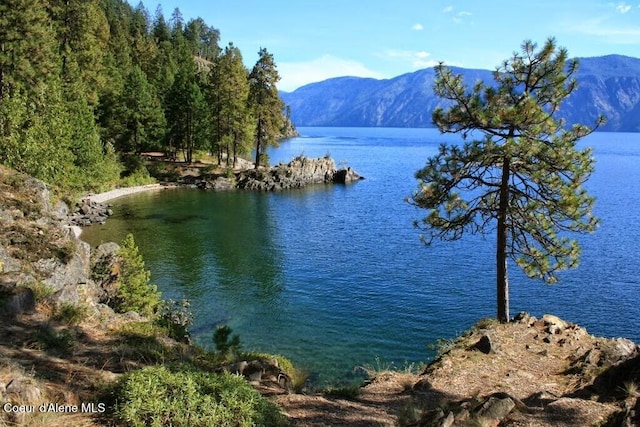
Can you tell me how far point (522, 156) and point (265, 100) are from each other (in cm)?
6083

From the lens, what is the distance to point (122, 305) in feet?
68.7

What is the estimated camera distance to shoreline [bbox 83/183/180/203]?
54969 millimetres

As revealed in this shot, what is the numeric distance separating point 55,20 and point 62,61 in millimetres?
6455

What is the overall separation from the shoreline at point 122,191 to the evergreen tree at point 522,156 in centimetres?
4397

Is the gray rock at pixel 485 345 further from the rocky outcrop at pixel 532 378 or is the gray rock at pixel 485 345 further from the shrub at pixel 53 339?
the shrub at pixel 53 339

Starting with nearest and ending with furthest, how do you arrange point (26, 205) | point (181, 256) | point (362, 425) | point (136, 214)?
point (362, 425) → point (26, 205) → point (181, 256) → point (136, 214)

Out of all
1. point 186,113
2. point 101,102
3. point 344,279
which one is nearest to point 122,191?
point 101,102

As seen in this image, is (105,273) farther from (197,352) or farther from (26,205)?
(197,352)

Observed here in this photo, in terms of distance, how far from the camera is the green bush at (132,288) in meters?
21.3

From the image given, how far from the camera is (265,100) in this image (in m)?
72.9

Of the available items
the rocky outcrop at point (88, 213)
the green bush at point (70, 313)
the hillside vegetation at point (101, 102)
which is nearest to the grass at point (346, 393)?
the green bush at point (70, 313)

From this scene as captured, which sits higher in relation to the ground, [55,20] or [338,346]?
[55,20]

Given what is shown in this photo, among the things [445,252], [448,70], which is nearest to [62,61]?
[445,252]

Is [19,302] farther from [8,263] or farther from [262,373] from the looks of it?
[262,373]
